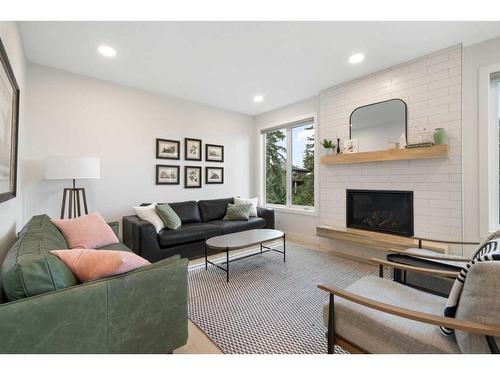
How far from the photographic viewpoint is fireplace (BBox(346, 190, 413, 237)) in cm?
295

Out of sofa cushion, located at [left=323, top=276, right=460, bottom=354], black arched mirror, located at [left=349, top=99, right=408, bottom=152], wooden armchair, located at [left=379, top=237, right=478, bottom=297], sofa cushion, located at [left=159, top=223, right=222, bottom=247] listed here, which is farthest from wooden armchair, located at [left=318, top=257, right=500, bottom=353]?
Answer: sofa cushion, located at [left=159, top=223, right=222, bottom=247]

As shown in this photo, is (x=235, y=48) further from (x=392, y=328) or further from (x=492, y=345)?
(x=492, y=345)

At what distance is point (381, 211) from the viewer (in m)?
3.19

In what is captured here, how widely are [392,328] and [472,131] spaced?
2.56 meters

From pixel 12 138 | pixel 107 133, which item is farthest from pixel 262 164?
pixel 12 138

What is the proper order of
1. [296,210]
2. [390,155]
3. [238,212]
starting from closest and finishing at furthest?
[390,155] < [238,212] < [296,210]

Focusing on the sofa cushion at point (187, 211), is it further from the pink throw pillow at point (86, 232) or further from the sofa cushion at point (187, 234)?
the pink throw pillow at point (86, 232)

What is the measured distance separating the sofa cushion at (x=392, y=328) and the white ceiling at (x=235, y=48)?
2353 millimetres

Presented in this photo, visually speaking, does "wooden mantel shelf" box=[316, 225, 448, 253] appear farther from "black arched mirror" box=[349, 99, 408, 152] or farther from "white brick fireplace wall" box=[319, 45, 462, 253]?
"black arched mirror" box=[349, 99, 408, 152]

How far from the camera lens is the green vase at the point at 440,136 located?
8.38 ft

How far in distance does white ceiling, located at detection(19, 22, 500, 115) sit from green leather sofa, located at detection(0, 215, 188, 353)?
212 cm
